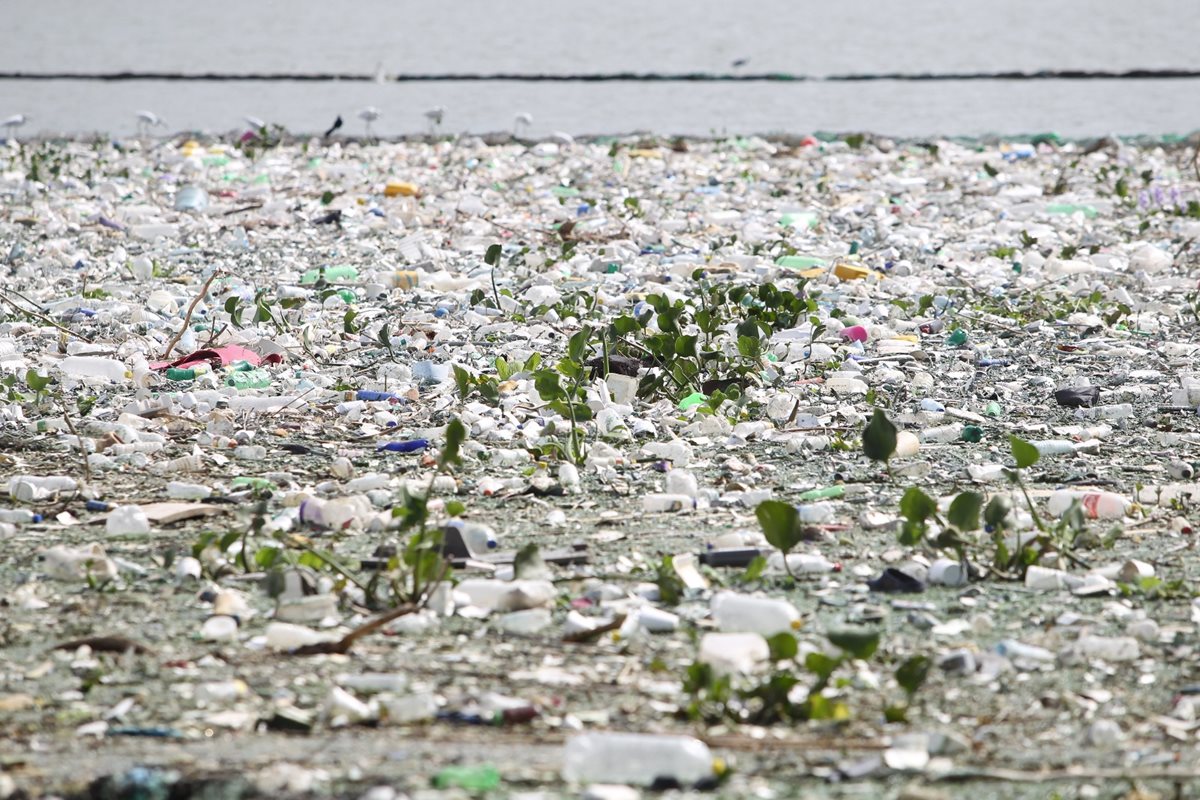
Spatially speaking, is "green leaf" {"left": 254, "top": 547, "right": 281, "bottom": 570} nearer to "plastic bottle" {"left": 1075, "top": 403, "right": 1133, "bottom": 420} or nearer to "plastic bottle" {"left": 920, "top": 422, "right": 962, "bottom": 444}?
"plastic bottle" {"left": 920, "top": 422, "right": 962, "bottom": 444}

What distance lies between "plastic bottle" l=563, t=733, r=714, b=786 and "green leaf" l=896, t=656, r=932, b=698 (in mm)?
266

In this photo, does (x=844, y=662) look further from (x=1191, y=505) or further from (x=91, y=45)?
(x=91, y=45)

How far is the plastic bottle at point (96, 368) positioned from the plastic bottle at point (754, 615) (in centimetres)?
194

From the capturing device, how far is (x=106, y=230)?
5.30m

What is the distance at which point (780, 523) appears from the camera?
1.84m

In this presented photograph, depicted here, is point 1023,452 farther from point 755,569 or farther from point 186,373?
point 186,373

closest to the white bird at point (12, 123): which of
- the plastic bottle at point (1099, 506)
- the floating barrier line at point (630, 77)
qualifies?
the floating barrier line at point (630, 77)

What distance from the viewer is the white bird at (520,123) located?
27.0 feet

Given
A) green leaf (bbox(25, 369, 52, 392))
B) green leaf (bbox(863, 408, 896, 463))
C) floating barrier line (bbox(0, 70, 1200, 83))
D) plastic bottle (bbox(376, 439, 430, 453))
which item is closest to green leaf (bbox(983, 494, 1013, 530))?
green leaf (bbox(863, 408, 896, 463))

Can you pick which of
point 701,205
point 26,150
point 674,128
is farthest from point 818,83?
point 26,150

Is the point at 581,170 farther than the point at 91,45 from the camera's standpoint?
No

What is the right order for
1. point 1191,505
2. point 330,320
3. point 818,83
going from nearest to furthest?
point 1191,505
point 330,320
point 818,83

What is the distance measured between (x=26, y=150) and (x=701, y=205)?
14.4ft

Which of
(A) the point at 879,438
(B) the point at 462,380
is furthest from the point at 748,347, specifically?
(A) the point at 879,438
